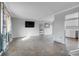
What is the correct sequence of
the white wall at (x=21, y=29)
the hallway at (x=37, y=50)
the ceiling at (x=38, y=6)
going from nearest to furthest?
the hallway at (x=37, y=50) → the ceiling at (x=38, y=6) → the white wall at (x=21, y=29)

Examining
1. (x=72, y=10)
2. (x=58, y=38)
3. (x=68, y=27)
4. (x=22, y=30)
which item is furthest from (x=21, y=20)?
(x=72, y=10)

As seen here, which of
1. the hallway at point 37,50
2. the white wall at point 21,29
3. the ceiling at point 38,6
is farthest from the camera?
the white wall at point 21,29

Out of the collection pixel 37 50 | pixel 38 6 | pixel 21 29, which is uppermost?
pixel 38 6

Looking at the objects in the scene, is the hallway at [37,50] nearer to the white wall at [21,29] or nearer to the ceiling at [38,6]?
the ceiling at [38,6]

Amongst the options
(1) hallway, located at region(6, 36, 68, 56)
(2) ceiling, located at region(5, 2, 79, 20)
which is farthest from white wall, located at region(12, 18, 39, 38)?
(1) hallway, located at region(6, 36, 68, 56)

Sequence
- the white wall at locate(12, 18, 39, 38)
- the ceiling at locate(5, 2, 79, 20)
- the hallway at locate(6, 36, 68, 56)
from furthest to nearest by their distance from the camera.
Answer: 1. the white wall at locate(12, 18, 39, 38)
2. the ceiling at locate(5, 2, 79, 20)
3. the hallway at locate(6, 36, 68, 56)

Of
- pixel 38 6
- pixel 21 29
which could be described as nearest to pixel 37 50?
pixel 38 6

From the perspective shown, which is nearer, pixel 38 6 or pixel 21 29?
pixel 38 6

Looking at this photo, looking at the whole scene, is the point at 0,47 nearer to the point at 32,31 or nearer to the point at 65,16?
the point at 65,16

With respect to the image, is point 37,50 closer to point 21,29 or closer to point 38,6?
point 38,6

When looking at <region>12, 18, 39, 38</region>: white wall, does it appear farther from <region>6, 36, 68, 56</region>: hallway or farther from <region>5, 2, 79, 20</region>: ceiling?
<region>6, 36, 68, 56</region>: hallway

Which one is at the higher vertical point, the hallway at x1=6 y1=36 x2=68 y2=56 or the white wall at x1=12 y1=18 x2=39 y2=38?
the white wall at x1=12 y1=18 x2=39 y2=38

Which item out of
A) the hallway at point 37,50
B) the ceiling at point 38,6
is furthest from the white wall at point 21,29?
the hallway at point 37,50

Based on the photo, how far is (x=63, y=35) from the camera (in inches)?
261
